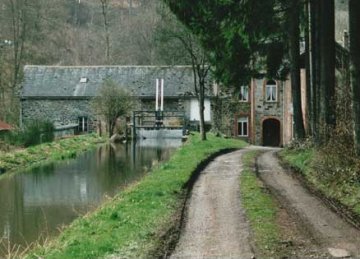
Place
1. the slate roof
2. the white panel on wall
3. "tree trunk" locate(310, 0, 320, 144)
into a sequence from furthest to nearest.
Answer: the slate roof
the white panel on wall
"tree trunk" locate(310, 0, 320, 144)

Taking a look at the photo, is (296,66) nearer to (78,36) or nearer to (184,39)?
(184,39)

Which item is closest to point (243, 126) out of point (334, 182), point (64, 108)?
point (64, 108)

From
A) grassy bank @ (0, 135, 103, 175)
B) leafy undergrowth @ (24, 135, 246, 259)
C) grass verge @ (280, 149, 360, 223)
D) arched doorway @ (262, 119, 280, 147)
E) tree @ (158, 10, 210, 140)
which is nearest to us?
leafy undergrowth @ (24, 135, 246, 259)

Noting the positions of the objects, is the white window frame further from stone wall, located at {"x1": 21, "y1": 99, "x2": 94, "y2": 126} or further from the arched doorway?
stone wall, located at {"x1": 21, "y1": 99, "x2": 94, "y2": 126}

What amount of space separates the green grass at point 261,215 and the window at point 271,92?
31.9 meters

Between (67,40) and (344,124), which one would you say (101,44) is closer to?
(67,40)

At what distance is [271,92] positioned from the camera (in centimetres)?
4769

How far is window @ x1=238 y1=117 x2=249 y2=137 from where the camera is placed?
48438mm

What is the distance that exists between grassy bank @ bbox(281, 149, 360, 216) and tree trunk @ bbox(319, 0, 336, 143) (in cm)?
95

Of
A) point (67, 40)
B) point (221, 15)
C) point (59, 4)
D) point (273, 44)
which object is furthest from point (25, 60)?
point (221, 15)

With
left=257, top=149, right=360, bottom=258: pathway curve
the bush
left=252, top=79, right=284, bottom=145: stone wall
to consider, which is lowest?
left=257, top=149, right=360, bottom=258: pathway curve

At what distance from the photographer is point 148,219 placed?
1075 centimetres

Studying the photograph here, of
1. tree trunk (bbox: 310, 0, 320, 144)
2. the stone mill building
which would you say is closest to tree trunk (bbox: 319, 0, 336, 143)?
tree trunk (bbox: 310, 0, 320, 144)

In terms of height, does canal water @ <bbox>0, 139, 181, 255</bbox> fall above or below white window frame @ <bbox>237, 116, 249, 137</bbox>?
below
